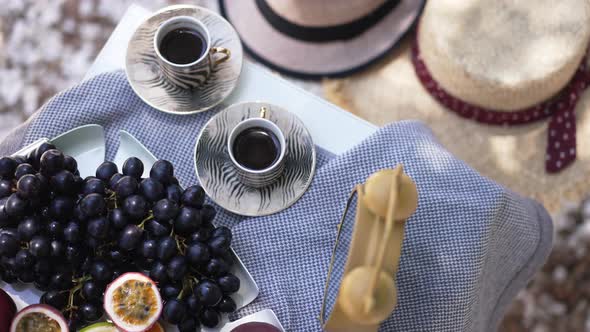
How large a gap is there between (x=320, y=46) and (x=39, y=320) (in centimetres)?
94

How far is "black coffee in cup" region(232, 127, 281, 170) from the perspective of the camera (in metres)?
0.85

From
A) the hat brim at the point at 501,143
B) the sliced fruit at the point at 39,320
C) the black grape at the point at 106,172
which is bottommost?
the hat brim at the point at 501,143

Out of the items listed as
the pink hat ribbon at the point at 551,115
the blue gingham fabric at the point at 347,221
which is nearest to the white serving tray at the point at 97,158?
the blue gingham fabric at the point at 347,221

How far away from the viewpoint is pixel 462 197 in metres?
0.83

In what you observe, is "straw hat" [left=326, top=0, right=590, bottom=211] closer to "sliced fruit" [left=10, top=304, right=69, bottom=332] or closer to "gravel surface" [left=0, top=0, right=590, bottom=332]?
"gravel surface" [left=0, top=0, right=590, bottom=332]

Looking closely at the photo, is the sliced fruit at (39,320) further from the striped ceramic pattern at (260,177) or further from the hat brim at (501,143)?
the hat brim at (501,143)

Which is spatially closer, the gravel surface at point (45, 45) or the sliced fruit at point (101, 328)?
the sliced fruit at point (101, 328)

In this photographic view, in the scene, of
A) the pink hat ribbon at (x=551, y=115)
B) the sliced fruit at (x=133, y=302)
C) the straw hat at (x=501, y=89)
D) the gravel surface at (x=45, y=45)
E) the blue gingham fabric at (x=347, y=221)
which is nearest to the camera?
the sliced fruit at (x=133, y=302)

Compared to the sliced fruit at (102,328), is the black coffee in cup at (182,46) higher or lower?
higher

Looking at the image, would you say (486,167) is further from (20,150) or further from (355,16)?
(20,150)

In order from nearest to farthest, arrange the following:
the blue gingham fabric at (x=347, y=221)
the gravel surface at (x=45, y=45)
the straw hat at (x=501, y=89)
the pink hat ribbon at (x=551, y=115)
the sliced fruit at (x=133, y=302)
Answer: the sliced fruit at (x=133, y=302) < the blue gingham fabric at (x=347, y=221) < the straw hat at (x=501, y=89) < the pink hat ribbon at (x=551, y=115) < the gravel surface at (x=45, y=45)

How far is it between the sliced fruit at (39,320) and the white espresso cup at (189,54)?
1.19 feet

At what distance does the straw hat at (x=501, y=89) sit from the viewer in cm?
125

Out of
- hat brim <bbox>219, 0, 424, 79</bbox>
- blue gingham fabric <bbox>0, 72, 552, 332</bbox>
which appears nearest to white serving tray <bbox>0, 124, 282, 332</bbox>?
blue gingham fabric <bbox>0, 72, 552, 332</bbox>
